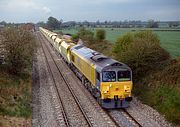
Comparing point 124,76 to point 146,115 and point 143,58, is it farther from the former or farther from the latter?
point 143,58

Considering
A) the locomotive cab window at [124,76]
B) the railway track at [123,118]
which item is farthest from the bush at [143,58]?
the railway track at [123,118]

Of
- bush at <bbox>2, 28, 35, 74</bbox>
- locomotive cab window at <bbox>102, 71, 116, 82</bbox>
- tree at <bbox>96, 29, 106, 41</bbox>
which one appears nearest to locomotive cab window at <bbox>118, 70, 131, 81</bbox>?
locomotive cab window at <bbox>102, 71, 116, 82</bbox>

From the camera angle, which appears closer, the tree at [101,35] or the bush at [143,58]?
the bush at [143,58]

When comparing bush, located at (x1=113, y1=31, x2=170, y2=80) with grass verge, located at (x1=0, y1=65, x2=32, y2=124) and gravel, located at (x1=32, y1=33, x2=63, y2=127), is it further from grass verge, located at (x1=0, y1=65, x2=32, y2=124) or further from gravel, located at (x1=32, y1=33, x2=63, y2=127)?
grass verge, located at (x1=0, y1=65, x2=32, y2=124)

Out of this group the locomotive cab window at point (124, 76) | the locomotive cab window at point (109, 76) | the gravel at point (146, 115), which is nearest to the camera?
the gravel at point (146, 115)

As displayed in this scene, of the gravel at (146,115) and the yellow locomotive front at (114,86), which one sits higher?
the yellow locomotive front at (114,86)

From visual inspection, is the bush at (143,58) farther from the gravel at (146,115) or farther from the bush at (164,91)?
the gravel at (146,115)

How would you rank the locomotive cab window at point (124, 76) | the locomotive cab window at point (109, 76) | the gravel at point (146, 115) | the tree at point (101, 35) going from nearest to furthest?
the gravel at point (146, 115) < the locomotive cab window at point (109, 76) < the locomotive cab window at point (124, 76) < the tree at point (101, 35)

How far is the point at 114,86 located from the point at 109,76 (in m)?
0.81

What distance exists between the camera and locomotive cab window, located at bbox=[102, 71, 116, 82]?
73.5ft

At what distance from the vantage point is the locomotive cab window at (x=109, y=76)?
22391 mm

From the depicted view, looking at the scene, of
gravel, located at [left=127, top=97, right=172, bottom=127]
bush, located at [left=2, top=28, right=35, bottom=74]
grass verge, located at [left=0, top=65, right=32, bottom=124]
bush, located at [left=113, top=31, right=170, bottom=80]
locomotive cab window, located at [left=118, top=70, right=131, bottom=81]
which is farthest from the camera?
bush, located at [left=2, top=28, right=35, bottom=74]

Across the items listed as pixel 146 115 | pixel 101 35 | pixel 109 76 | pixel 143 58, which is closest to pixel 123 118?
pixel 146 115

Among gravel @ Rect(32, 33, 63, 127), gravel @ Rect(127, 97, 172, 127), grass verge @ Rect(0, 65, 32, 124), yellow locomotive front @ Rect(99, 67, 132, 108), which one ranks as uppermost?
yellow locomotive front @ Rect(99, 67, 132, 108)
